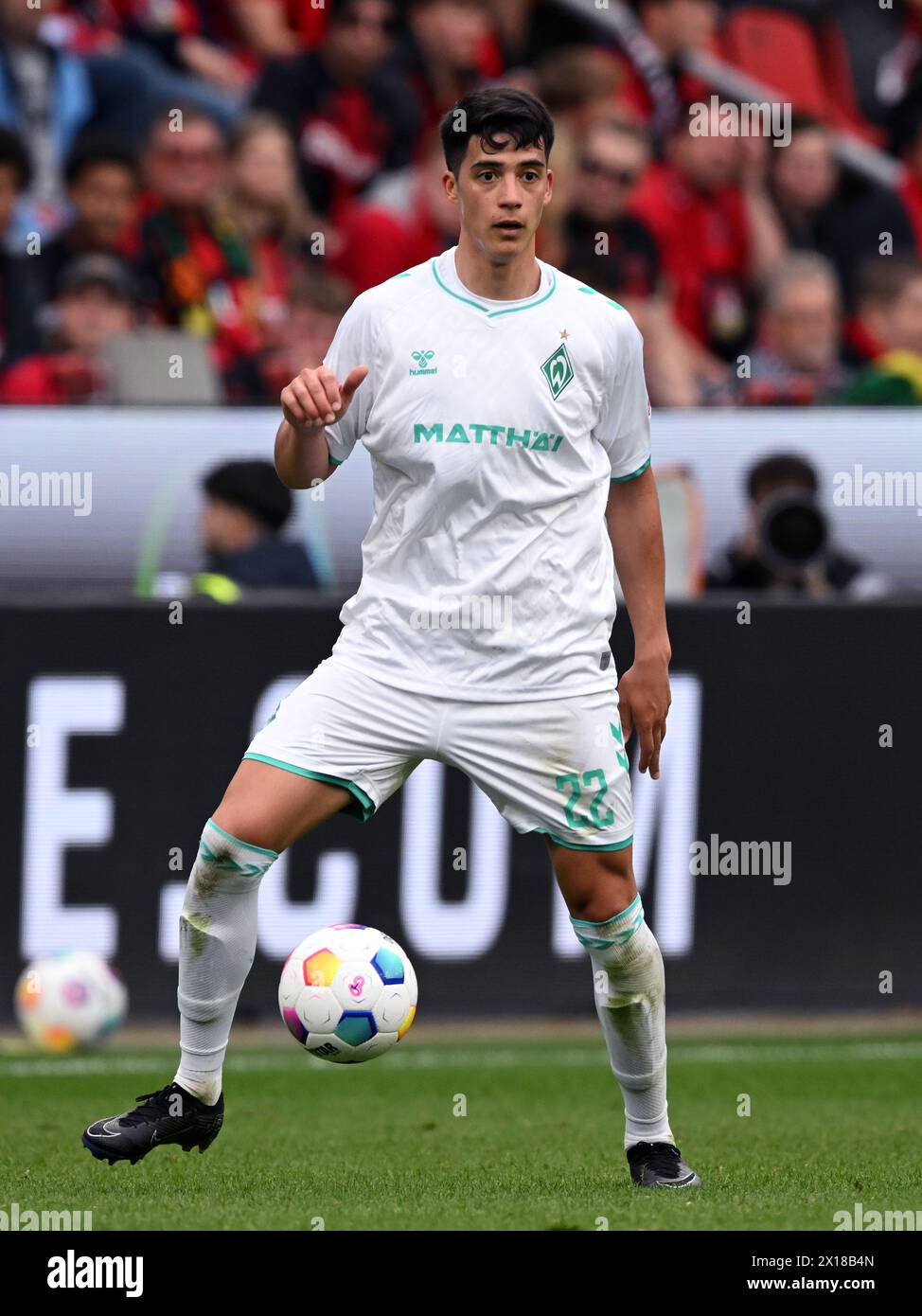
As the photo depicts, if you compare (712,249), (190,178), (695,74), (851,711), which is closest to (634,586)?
(851,711)

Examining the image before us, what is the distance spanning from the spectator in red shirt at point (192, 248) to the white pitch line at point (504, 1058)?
13.4 feet

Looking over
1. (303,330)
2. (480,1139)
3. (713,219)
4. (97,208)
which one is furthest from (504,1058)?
(713,219)

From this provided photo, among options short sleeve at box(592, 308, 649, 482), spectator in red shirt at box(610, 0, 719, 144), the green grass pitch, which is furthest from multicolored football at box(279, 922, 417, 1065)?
spectator in red shirt at box(610, 0, 719, 144)

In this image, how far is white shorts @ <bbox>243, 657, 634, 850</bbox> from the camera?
5117mm

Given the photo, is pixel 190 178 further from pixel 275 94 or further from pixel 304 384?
pixel 304 384

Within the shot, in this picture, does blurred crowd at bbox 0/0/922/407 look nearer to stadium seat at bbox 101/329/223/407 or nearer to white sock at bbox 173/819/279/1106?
Result: stadium seat at bbox 101/329/223/407

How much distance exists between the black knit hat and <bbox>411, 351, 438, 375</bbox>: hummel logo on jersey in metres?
4.12

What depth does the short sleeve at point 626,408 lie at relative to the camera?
5254 mm

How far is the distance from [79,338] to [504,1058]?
4147mm

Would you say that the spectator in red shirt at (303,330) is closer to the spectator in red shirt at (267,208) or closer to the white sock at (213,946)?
the spectator in red shirt at (267,208)

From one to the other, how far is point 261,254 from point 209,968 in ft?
24.1

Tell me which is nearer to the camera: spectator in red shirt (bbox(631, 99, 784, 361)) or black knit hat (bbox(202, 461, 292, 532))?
black knit hat (bbox(202, 461, 292, 532))

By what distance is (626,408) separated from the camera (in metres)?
5.29

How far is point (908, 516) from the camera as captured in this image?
9.41 metres
